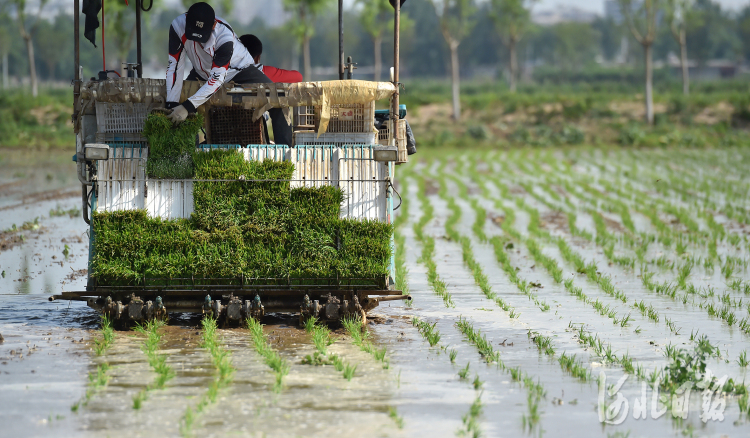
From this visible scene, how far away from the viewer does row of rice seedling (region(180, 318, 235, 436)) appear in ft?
16.0

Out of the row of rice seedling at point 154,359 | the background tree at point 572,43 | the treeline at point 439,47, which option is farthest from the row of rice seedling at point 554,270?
the background tree at point 572,43

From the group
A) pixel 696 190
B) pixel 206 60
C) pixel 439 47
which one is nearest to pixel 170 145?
pixel 206 60

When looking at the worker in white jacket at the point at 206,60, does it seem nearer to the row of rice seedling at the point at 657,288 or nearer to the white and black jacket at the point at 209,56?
the white and black jacket at the point at 209,56

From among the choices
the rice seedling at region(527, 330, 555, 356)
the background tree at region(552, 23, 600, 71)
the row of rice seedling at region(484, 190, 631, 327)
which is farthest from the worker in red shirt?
the background tree at region(552, 23, 600, 71)

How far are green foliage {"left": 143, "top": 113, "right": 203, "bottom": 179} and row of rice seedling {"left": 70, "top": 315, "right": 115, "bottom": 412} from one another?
127cm

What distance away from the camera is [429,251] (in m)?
11.8

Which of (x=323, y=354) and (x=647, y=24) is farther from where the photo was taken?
(x=647, y=24)

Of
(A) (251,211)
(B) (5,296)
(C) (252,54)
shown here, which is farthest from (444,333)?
(B) (5,296)

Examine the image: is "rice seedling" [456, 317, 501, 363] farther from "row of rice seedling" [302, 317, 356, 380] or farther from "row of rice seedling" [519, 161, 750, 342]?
"row of rice seedling" [519, 161, 750, 342]

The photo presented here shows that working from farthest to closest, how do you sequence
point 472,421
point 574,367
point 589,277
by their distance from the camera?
1. point 589,277
2. point 574,367
3. point 472,421

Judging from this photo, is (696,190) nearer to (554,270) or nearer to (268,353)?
(554,270)

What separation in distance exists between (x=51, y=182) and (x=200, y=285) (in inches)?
565

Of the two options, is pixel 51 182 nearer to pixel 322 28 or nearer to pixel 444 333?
pixel 444 333

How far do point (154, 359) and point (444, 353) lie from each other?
2126 millimetres
